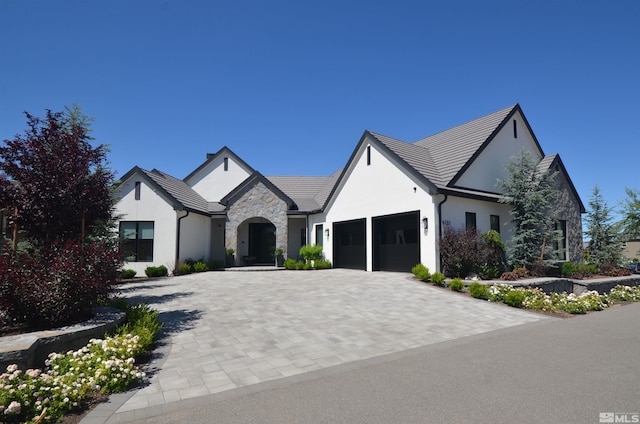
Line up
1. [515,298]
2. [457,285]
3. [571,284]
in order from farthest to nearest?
1. [571,284]
2. [457,285]
3. [515,298]

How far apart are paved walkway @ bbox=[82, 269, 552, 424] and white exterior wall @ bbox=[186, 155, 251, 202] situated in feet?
39.4

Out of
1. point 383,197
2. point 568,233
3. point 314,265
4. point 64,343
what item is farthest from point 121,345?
point 568,233

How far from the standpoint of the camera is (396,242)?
1633 centimetres

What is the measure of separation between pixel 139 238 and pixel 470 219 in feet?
53.9

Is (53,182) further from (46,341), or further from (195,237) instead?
(195,237)

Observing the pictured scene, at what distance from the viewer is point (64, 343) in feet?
17.0

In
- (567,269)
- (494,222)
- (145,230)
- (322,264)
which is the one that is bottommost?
→ (567,269)

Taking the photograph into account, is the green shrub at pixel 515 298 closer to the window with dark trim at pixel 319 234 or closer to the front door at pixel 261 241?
the window with dark trim at pixel 319 234

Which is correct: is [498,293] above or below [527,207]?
below

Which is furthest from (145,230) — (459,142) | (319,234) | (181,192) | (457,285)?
(459,142)

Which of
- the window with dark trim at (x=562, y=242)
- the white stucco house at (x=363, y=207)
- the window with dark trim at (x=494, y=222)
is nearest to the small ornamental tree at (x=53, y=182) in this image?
the white stucco house at (x=363, y=207)

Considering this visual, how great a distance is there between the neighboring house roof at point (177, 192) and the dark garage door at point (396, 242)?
33.2ft

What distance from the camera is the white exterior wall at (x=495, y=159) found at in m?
16.3

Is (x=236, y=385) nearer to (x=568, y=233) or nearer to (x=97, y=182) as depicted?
(x=97, y=182)
